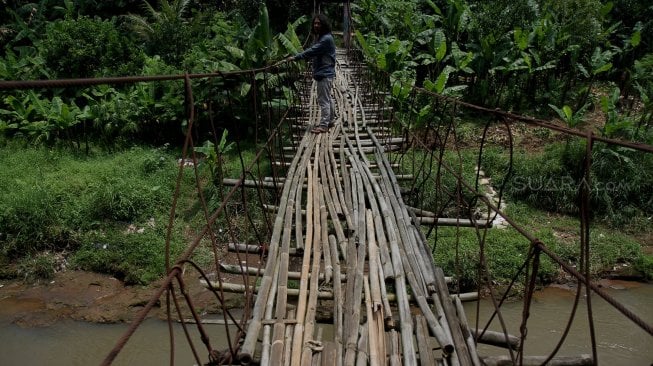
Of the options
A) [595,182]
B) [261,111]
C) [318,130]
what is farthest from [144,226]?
[595,182]

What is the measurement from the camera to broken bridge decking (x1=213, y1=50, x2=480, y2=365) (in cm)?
177

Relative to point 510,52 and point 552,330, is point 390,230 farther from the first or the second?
point 510,52

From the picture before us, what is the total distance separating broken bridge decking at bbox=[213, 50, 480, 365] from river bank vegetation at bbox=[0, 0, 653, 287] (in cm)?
157

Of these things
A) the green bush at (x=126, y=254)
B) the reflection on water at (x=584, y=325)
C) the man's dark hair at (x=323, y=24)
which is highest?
the man's dark hair at (x=323, y=24)

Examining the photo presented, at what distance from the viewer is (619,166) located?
574cm

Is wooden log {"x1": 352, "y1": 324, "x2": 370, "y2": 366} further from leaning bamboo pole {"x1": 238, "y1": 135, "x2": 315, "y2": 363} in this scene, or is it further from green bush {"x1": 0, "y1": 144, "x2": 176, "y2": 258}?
green bush {"x1": 0, "y1": 144, "x2": 176, "y2": 258}

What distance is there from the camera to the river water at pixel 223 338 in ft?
13.3

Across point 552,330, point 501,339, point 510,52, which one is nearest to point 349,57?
point 510,52

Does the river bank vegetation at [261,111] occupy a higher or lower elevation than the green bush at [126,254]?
higher

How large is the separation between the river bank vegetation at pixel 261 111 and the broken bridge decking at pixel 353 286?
1.57m

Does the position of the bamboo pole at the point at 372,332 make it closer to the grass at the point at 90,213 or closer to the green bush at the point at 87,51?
the grass at the point at 90,213

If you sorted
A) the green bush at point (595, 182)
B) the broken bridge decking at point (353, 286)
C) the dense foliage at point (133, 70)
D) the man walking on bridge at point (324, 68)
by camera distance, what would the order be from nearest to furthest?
the broken bridge decking at point (353, 286), the man walking on bridge at point (324, 68), the green bush at point (595, 182), the dense foliage at point (133, 70)

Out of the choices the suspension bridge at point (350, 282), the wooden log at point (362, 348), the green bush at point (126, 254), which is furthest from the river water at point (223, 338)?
the wooden log at point (362, 348)

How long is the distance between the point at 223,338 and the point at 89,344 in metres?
1.27
